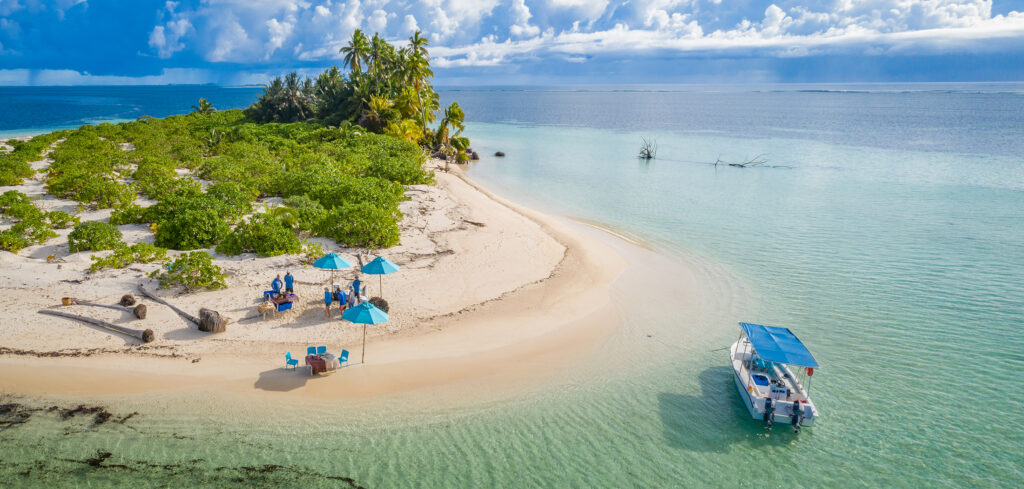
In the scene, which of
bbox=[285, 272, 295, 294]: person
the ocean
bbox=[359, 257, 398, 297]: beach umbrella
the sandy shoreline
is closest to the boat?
the ocean

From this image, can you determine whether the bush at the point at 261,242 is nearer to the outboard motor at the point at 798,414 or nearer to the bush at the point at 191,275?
the bush at the point at 191,275

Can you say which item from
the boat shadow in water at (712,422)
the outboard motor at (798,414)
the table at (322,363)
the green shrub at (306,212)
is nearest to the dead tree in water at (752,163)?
the green shrub at (306,212)

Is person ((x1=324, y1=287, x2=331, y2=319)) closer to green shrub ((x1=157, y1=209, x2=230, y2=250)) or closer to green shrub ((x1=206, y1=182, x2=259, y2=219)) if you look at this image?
green shrub ((x1=157, y1=209, x2=230, y2=250))

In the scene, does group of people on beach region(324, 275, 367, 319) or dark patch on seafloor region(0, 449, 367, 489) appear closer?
dark patch on seafloor region(0, 449, 367, 489)

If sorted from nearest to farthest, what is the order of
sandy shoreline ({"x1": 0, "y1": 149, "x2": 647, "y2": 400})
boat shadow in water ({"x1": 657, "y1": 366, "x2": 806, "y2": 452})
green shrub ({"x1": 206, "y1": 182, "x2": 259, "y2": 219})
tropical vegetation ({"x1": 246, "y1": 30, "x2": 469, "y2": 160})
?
boat shadow in water ({"x1": 657, "y1": 366, "x2": 806, "y2": 452})
sandy shoreline ({"x1": 0, "y1": 149, "x2": 647, "y2": 400})
green shrub ({"x1": 206, "y1": 182, "x2": 259, "y2": 219})
tropical vegetation ({"x1": 246, "y1": 30, "x2": 469, "y2": 160})

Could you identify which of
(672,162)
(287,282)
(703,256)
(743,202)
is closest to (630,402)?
(287,282)
